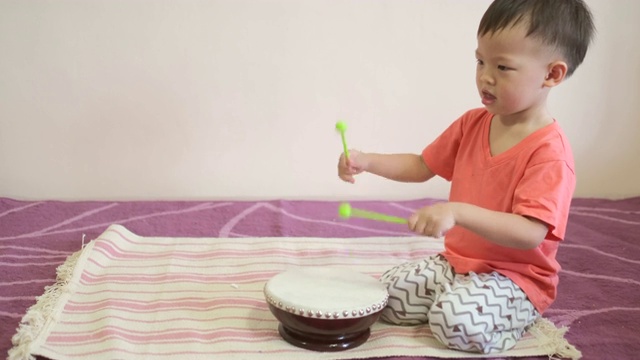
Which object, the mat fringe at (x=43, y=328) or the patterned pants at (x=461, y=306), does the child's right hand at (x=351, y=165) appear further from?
the mat fringe at (x=43, y=328)

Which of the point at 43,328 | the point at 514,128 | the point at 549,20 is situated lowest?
the point at 43,328

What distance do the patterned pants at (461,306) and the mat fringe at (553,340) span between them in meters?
0.03

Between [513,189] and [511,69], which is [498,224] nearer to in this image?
[513,189]

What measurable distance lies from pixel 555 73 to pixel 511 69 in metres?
0.07

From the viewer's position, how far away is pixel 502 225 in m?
0.95

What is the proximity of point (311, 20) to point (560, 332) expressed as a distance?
0.93 metres

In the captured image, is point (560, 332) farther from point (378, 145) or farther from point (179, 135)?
point (179, 135)

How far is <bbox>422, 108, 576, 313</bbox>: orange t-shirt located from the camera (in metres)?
0.97

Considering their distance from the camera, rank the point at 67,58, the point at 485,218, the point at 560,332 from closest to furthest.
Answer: the point at 485,218, the point at 560,332, the point at 67,58

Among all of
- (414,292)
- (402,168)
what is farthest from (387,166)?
(414,292)

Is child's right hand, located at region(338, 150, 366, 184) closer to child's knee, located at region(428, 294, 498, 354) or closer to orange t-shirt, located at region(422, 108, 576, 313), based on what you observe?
orange t-shirt, located at region(422, 108, 576, 313)

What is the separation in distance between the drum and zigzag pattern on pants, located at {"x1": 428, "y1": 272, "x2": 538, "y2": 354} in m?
0.09

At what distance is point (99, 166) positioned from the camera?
169cm

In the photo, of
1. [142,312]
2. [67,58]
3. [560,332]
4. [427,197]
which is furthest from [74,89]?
[560,332]
